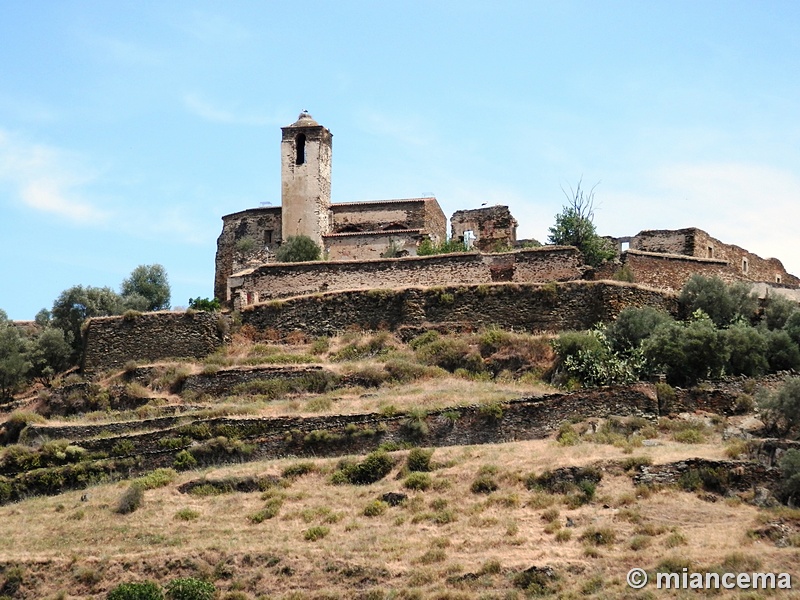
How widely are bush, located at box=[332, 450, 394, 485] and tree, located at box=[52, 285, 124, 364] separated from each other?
19.3 meters

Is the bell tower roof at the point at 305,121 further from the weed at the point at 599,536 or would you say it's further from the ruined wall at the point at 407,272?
the weed at the point at 599,536

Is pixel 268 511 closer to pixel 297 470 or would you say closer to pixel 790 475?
pixel 297 470

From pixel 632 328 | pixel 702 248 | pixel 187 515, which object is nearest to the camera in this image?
pixel 187 515

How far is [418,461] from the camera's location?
3375 centimetres

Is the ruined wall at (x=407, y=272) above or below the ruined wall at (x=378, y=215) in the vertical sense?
below

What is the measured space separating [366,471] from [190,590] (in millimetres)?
6564

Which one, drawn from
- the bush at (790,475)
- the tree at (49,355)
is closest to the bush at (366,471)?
the bush at (790,475)

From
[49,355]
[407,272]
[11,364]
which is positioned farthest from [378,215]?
[11,364]

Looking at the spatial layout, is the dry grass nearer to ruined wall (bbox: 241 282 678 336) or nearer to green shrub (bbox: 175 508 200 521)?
green shrub (bbox: 175 508 200 521)

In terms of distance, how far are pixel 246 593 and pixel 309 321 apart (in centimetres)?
1796

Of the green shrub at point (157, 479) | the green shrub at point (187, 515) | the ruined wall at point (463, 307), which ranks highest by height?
the ruined wall at point (463, 307)

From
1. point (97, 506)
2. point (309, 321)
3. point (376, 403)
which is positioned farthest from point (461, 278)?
point (97, 506)

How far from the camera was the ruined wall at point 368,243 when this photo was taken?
5378cm

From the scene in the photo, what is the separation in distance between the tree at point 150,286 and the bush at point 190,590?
2699cm
